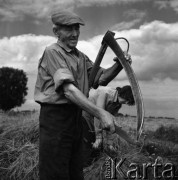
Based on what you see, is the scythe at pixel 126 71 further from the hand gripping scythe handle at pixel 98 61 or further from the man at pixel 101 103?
the man at pixel 101 103

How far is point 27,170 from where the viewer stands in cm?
564

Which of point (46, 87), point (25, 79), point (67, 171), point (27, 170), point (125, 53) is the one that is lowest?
point (27, 170)

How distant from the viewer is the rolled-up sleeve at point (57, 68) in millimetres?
2189

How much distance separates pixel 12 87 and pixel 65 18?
21.4 m

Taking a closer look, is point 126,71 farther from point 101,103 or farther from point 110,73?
point 101,103

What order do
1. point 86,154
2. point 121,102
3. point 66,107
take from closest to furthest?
point 66,107 < point 121,102 < point 86,154

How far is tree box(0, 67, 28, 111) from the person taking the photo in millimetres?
23109

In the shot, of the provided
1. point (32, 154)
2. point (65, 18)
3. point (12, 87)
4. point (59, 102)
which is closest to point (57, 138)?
point (59, 102)

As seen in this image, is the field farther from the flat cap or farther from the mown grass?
the flat cap

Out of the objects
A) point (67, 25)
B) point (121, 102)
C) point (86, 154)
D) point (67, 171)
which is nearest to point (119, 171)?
point (86, 154)

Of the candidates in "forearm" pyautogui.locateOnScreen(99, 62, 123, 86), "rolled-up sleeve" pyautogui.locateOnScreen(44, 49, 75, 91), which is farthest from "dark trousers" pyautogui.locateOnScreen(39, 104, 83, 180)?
"forearm" pyautogui.locateOnScreen(99, 62, 123, 86)

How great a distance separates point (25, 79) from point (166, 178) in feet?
63.2

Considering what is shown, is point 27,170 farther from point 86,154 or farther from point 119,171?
point 119,171

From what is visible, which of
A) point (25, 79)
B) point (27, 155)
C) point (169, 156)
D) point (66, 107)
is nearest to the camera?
point (66, 107)
